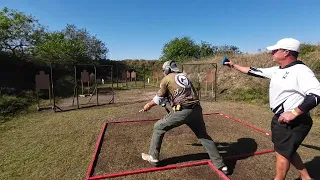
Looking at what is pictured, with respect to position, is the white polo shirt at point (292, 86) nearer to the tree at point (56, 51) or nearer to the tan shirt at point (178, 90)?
the tan shirt at point (178, 90)

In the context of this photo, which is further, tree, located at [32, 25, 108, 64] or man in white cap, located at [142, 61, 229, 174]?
tree, located at [32, 25, 108, 64]

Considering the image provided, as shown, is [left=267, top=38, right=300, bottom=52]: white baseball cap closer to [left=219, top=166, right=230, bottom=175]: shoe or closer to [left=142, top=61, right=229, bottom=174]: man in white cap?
[left=142, top=61, right=229, bottom=174]: man in white cap

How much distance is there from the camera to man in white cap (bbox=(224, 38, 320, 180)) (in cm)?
255

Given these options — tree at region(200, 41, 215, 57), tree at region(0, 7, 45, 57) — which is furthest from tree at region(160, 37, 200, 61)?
tree at region(0, 7, 45, 57)

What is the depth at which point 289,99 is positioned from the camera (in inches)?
107

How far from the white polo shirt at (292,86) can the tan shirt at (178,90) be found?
115cm

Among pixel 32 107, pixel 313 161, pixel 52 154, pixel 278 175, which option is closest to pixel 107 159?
pixel 52 154

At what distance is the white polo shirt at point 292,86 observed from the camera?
99.3 inches

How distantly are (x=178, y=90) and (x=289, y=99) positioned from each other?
1485 mm

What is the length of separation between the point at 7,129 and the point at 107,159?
155 inches

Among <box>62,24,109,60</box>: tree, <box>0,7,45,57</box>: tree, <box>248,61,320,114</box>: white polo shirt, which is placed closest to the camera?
<box>248,61,320,114</box>: white polo shirt

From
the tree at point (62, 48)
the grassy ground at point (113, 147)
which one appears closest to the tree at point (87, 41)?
the tree at point (62, 48)

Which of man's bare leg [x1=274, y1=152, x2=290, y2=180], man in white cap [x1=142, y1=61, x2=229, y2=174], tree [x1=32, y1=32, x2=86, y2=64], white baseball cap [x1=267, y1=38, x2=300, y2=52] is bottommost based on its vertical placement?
man's bare leg [x1=274, y1=152, x2=290, y2=180]

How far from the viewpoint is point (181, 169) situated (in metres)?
3.87
